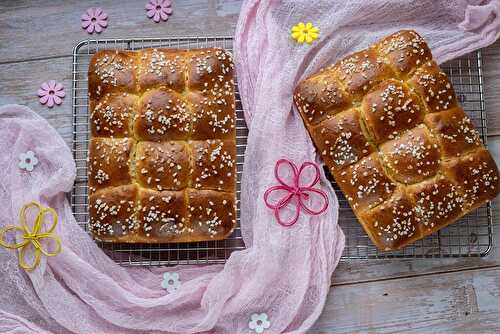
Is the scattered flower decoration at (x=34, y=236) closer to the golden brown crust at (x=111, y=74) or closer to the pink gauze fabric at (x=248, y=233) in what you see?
the pink gauze fabric at (x=248, y=233)

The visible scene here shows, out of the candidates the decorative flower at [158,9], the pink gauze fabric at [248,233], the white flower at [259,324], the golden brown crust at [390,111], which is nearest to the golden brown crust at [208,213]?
the pink gauze fabric at [248,233]

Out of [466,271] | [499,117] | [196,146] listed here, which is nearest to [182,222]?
[196,146]

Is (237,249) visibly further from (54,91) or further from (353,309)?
(54,91)

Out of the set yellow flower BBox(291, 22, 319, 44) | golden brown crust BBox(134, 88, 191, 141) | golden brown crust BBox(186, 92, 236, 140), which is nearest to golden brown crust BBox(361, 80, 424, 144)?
yellow flower BBox(291, 22, 319, 44)

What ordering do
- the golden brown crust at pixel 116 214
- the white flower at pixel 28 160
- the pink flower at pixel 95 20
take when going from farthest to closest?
1. the pink flower at pixel 95 20
2. the white flower at pixel 28 160
3. the golden brown crust at pixel 116 214

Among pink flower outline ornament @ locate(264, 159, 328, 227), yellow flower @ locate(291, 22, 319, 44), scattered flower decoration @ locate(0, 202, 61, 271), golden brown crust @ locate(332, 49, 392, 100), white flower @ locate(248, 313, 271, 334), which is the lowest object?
white flower @ locate(248, 313, 271, 334)

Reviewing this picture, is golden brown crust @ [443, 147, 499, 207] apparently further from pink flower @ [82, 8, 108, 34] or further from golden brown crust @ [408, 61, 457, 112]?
pink flower @ [82, 8, 108, 34]
